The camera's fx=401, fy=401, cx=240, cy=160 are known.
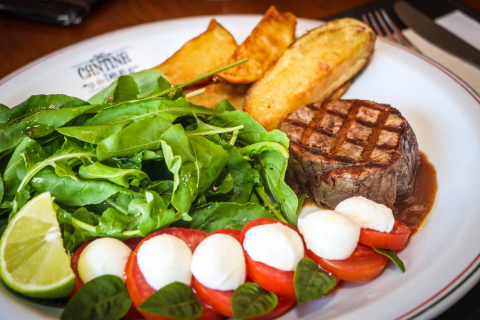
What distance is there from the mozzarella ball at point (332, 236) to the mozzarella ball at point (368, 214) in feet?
0.21

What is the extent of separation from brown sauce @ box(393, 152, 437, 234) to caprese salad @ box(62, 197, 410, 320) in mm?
398

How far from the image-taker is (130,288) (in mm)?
1552

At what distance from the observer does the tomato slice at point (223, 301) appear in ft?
4.93

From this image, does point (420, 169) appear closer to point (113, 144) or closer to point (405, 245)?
point (405, 245)

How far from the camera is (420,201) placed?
2.19 m

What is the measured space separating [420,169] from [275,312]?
135cm

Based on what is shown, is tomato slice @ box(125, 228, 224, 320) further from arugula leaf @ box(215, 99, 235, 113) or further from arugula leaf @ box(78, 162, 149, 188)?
arugula leaf @ box(215, 99, 235, 113)

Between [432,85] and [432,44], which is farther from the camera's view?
[432,44]

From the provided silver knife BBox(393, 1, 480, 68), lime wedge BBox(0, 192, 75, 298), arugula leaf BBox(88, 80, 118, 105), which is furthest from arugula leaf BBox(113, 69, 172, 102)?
silver knife BBox(393, 1, 480, 68)

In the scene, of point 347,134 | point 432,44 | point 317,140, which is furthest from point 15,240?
point 432,44

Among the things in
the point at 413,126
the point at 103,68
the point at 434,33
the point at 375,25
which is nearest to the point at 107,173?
the point at 103,68

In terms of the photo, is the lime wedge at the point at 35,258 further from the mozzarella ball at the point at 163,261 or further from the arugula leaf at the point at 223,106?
the arugula leaf at the point at 223,106

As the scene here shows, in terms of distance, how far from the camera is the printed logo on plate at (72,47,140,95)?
306 centimetres

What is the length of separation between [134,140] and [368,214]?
3.75ft
